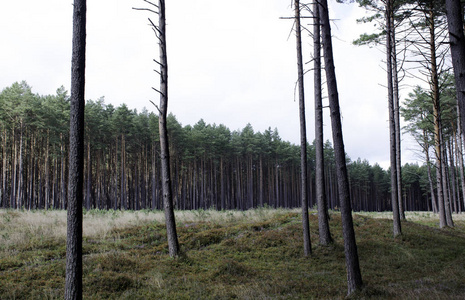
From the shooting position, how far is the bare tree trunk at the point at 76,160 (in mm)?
5344

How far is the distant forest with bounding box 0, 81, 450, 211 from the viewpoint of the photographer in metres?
32.9

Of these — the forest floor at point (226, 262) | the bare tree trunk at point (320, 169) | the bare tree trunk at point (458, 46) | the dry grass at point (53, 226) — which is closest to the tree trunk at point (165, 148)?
the forest floor at point (226, 262)

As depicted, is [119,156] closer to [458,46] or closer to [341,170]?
[341,170]

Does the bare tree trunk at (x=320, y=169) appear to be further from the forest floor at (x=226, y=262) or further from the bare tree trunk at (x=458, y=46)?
the bare tree trunk at (x=458, y=46)

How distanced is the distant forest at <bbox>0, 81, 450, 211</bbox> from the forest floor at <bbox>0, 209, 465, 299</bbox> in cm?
813

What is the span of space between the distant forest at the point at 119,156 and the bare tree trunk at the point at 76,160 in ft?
43.9

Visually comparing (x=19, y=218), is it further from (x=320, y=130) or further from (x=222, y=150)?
(x=222, y=150)

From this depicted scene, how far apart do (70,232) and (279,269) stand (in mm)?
6449

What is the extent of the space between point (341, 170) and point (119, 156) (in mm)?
43369

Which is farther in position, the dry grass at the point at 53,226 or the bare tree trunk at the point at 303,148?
the dry grass at the point at 53,226

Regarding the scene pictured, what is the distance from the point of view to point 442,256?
35.2 ft

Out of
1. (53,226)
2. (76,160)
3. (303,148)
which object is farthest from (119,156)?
(76,160)

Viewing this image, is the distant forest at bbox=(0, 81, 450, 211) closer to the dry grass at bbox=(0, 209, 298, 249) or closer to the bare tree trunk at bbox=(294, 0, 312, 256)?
the dry grass at bbox=(0, 209, 298, 249)

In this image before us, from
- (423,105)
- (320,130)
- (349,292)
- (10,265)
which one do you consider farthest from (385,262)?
(423,105)
